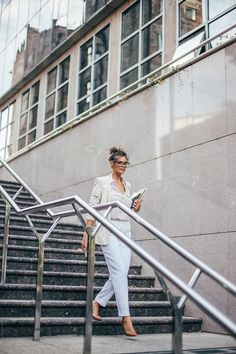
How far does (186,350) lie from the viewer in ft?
12.9

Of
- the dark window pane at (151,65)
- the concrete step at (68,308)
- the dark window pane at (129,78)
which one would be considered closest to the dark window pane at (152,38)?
the dark window pane at (151,65)

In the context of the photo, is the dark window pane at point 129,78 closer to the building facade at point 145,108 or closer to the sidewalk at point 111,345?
the building facade at point 145,108

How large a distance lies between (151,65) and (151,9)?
52.0 inches

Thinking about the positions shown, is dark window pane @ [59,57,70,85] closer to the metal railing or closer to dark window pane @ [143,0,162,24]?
dark window pane @ [143,0,162,24]

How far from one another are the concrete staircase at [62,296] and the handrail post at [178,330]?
125 cm

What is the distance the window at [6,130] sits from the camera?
49.2 feet

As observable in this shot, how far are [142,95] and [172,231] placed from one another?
251cm

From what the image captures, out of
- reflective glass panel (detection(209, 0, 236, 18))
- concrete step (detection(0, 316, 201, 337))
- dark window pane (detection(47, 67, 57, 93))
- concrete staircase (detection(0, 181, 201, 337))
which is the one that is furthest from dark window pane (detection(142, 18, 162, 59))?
concrete step (detection(0, 316, 201, 337))

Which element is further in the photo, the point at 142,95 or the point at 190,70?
the point at 142,95

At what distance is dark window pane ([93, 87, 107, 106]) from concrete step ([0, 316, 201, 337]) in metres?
6.02

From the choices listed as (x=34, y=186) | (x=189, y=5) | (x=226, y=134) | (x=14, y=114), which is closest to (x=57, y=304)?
(x=226, y=134)

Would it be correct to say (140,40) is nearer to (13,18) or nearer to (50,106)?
(50,106)

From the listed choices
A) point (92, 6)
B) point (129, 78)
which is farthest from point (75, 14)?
point (129, 78)

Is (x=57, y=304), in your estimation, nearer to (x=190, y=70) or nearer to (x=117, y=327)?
(x=117, y=327)
